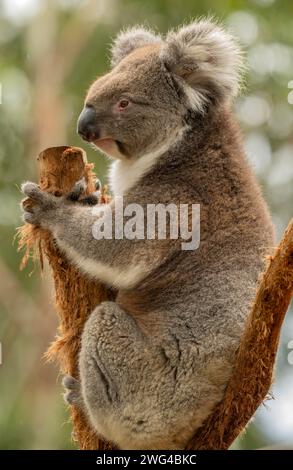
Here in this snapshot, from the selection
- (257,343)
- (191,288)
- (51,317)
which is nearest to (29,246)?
(191,288)

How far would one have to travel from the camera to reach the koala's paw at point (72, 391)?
17.3 feet

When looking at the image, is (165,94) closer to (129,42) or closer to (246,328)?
(129,42)

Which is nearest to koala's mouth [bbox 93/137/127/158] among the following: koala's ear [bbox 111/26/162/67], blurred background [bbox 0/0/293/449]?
koala's ear [bbox 111/26/162/67]

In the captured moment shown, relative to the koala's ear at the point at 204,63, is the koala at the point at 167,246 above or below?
below

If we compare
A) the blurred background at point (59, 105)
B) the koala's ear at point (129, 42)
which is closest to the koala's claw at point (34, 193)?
the koala's ear at point (129, 42)

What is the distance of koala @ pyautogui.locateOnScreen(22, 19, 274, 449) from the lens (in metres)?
4.98

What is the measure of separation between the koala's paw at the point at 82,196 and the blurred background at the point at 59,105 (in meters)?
8.84

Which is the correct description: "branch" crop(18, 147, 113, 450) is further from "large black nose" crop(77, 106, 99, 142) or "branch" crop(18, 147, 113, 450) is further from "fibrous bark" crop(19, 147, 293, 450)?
"large black nose" crop(77, 106, 99, 142)

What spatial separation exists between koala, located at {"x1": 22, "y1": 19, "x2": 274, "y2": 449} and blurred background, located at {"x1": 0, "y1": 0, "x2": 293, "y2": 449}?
8.67 metres

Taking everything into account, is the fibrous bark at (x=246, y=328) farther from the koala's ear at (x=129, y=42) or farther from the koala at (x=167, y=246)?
the koala's ear at (x=129, y=42)

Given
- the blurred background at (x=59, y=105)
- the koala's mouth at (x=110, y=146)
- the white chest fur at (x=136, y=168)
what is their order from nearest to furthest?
the white chest fur at (x=136, y=168) < the koala's mouth at (x=110, y=146) < the blurred background at (x=59, y=105)

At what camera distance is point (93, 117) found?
5664mm

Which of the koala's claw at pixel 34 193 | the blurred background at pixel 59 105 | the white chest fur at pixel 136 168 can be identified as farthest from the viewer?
the blurred background at pixel 59 105

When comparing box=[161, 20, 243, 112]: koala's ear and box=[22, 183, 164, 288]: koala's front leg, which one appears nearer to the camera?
box=[22, 183, 164, 288]: koala's front leg
